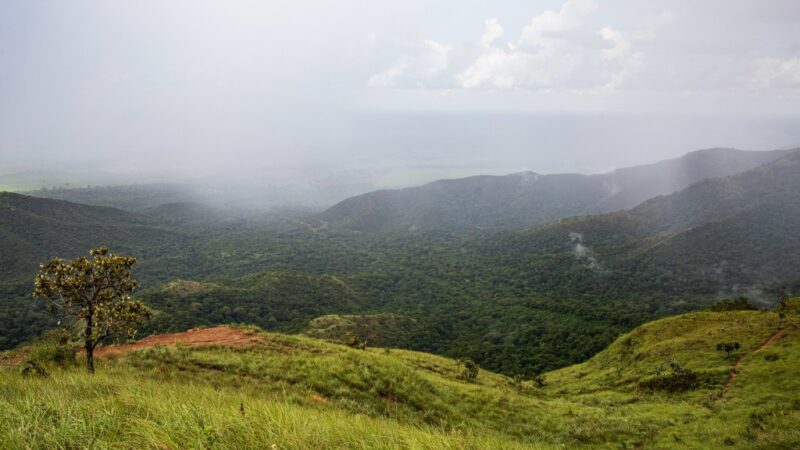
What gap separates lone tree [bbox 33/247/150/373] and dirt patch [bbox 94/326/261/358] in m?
4.75

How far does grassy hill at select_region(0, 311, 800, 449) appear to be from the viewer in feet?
12.3

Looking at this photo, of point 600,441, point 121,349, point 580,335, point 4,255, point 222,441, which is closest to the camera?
point 222,441

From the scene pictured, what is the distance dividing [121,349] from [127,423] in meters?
17.0

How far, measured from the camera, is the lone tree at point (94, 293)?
12273mm

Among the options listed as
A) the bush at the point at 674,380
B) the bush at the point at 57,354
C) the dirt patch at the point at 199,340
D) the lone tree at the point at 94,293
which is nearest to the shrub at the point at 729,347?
the bush at the point at 674,380

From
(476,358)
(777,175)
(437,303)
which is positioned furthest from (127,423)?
(777,175)

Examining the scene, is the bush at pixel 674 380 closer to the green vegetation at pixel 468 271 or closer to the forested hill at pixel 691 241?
the green vegetation at pixel 468 271

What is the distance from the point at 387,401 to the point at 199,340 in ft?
35.3

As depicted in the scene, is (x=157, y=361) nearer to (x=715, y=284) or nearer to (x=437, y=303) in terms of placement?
(x=437, y=303)

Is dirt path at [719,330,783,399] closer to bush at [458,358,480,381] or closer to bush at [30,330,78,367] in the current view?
bush at [458,358,480,381]

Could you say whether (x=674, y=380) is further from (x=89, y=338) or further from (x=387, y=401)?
(x=89, y=338)

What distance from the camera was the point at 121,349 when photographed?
1764 centimetres

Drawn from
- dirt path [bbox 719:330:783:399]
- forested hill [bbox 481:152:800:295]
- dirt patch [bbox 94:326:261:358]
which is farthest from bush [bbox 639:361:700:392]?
forested hill [bbox 481:152:800:295]

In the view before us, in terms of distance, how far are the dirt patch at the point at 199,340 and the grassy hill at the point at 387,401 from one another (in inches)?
26.7
